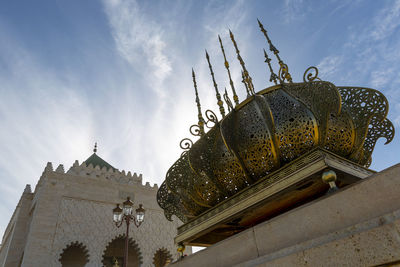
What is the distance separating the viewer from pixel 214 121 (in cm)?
218

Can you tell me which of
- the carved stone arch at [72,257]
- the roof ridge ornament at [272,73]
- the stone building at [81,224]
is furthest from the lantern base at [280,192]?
the carved stone arch at [72,257]

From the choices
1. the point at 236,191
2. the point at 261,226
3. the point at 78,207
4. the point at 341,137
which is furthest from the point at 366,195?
the point at 78,207

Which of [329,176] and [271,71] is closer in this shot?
[329,176]

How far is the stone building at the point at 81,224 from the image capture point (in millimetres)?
8953

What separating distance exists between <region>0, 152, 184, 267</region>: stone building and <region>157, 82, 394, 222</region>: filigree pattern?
861 cm

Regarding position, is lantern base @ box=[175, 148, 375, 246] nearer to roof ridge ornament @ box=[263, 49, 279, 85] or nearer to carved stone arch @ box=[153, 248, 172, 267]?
roof ridge ornament @ box=[263, 49, 279, 85]

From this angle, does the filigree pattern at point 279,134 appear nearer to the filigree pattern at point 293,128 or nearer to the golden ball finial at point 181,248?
the filigree pattern at point 293,128

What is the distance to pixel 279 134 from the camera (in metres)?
1.72

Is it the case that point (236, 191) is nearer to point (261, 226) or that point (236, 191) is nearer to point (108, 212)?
point (261, 226)

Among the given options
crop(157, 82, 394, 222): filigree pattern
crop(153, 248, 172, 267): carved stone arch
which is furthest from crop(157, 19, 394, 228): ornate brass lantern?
crop(153, 248, 172, 267): carved stone arch

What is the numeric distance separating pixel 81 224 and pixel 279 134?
379 inches

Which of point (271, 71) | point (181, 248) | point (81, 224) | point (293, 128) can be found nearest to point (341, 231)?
point (293, 128)

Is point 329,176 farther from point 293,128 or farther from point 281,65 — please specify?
point 281,65

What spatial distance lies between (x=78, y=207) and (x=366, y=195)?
10.4m
